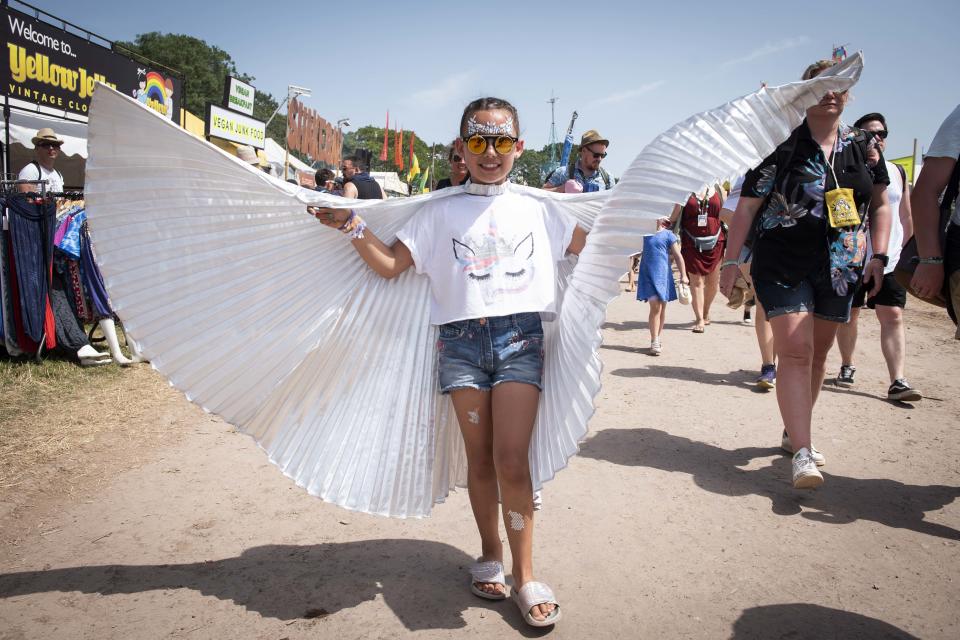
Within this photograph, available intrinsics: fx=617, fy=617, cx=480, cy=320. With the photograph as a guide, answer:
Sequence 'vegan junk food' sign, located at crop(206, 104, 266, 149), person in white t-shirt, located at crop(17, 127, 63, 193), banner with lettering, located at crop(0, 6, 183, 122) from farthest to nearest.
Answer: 'vegan junk food' sign, located at crop(206, 104, 266, 149) < banner with lettering, located at crop(0, 6, 183, 122) < person in white t-shirt, located at crop(17, 127, 63, 193)

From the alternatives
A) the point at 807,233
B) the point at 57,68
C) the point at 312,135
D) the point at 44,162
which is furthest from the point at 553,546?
the point at 312,135

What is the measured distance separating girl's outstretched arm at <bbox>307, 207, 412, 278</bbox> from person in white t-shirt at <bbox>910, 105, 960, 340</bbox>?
8.43ft

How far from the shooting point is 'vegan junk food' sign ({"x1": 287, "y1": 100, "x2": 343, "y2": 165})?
28.7m

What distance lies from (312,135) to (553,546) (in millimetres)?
31772

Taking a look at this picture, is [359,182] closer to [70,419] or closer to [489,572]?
[70,419]

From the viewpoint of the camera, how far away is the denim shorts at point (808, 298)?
363 cm

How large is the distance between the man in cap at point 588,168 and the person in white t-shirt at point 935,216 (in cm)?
296

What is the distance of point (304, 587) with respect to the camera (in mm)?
2764

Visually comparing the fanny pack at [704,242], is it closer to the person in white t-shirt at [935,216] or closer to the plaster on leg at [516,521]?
the person in white t-shirt at [935,216]

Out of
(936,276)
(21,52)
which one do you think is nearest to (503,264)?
(936,276)

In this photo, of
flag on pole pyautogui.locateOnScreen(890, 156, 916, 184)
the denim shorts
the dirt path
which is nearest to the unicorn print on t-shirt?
the dirt path

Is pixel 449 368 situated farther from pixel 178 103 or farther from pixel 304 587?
pixel 178 103

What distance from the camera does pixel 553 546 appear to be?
3.12 meters

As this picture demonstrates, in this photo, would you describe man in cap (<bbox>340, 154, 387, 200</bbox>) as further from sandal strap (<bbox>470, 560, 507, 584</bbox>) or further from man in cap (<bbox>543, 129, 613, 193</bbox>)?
sandal strap (<bbox>470, 560, 507, 584</bbox>)
